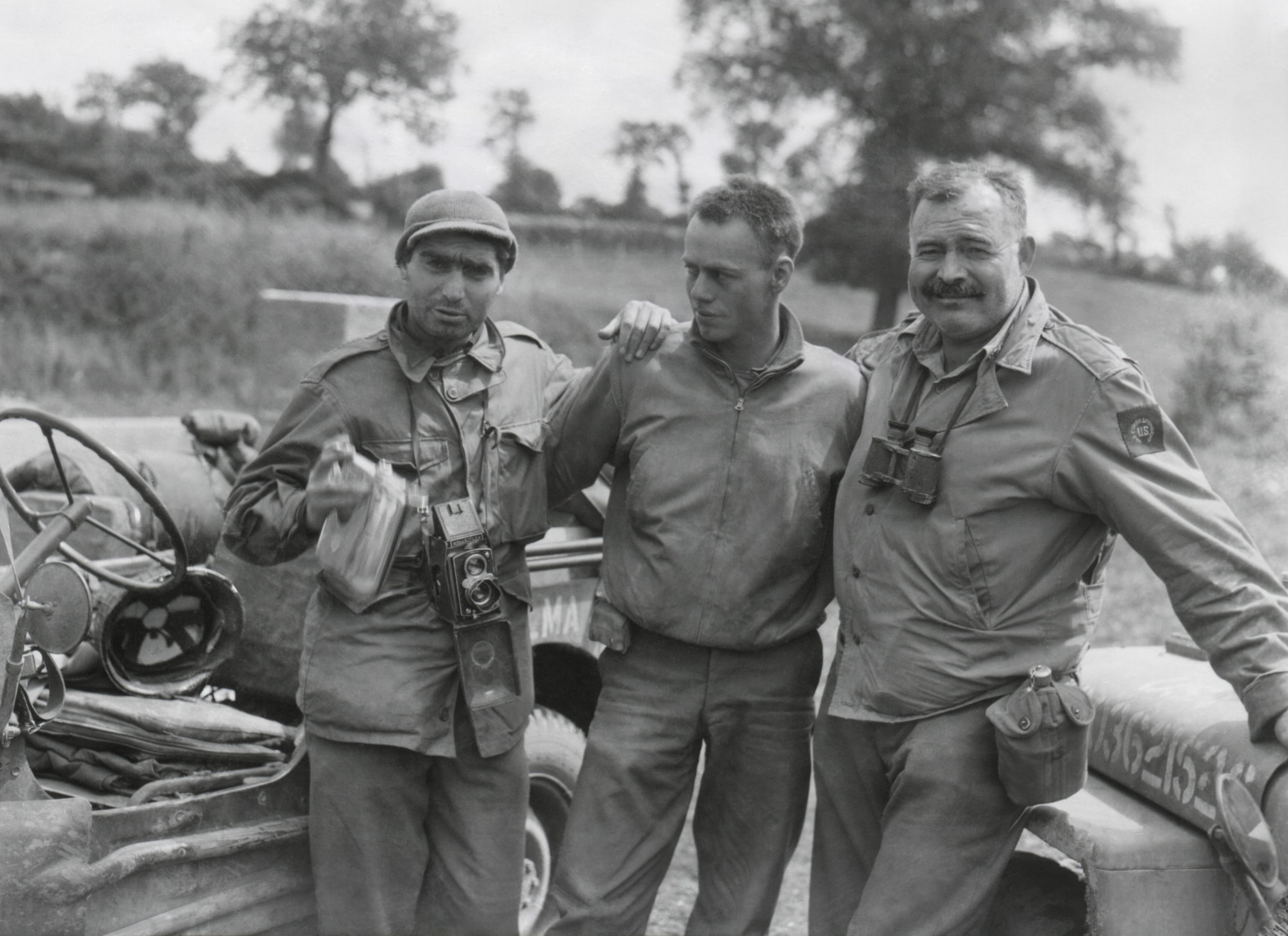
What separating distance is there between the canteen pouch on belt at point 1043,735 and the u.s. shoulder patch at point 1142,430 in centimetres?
49

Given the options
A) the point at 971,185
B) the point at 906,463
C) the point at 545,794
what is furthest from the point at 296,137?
the point at 906,463

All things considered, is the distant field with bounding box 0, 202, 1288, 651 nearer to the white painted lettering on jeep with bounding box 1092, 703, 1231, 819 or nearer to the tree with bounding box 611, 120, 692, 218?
the tree with bounding box 611, 120, 692, 218

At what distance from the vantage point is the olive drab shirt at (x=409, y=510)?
3055 millimetres

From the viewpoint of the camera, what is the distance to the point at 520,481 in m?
3.26

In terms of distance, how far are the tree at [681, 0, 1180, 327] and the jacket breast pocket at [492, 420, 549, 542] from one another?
32.0ft

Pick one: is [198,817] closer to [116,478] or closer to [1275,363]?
[116,478]

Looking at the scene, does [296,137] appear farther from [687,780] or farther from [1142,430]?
[1142,430]

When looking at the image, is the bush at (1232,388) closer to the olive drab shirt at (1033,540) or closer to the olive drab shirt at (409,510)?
the olive drab shirt at (1033,540)

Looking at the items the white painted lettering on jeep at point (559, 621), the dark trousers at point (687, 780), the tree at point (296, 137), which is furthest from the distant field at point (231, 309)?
the dark trousers at point (687, 780)

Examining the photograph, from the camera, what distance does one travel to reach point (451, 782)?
3.19m

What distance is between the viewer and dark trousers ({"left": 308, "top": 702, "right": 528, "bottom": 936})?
309 centimetres

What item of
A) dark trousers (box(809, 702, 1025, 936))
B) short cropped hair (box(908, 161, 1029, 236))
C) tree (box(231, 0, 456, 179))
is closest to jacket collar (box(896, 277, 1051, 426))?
short cropped hair (box(908, 161, 1029, 236))

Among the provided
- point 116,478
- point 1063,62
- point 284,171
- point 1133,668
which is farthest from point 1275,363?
point 116,478

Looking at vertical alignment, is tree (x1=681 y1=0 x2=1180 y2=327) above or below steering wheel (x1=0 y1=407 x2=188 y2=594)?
above
